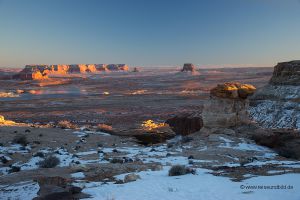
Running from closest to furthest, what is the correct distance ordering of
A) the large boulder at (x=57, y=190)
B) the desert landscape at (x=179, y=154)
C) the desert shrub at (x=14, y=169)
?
the large boulder at (x=57, y=190) < the desert landscape at (x=179, y=154) < the desert shrub at (x=14, y=169)

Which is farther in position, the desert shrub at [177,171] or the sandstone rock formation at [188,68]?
the sandstone rock formation at [188,68]

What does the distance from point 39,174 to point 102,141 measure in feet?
28.0

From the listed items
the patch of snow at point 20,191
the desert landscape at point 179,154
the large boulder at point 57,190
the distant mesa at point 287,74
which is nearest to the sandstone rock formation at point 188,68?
the desert landscape at point 179,154

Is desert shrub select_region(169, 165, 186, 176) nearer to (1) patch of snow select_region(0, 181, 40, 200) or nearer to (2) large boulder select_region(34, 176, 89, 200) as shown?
(2) large boulder select_region(34, 176, 89, 200)

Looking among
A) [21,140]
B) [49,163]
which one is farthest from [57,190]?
[21,140]

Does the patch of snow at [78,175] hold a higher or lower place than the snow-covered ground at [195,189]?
lower

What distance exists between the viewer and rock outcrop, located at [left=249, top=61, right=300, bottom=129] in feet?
58.0

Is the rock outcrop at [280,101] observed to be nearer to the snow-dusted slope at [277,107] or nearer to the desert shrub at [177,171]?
the snow-dusted slope at [277,107]

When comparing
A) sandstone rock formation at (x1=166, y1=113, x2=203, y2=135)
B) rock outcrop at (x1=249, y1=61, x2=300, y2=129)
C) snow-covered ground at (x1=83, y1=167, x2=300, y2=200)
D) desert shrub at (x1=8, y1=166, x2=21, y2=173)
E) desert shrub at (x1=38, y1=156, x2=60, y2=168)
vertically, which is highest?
rock outcrop at (x1=249, y1=61, x2=300, y2=129)

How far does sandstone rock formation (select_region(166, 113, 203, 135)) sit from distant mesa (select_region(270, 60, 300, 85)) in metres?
4.70

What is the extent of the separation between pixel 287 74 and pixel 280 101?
6.66 feet

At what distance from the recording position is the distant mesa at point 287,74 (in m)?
19.3

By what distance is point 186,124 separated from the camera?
2283 centimetres

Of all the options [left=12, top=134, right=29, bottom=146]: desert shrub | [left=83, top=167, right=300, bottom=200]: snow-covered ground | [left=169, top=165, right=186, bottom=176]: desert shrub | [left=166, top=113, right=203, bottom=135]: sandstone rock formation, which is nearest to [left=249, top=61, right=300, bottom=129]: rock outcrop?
[left=166, top=113, right=203, bottom=135]: sandstone rock formation
